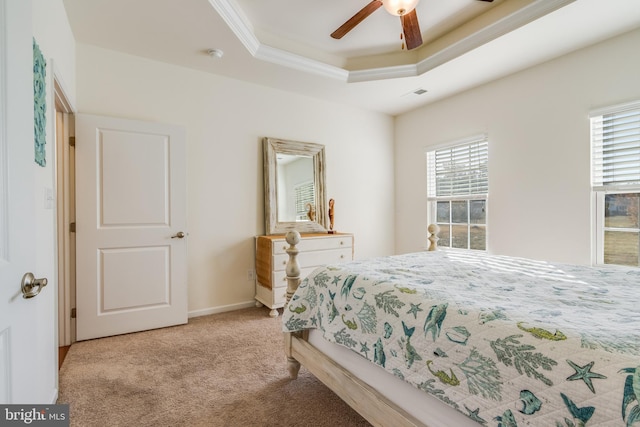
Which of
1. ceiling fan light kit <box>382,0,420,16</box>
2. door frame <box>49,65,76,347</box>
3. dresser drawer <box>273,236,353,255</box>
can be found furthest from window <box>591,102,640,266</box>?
door frame <box>49,65,76,347</box>

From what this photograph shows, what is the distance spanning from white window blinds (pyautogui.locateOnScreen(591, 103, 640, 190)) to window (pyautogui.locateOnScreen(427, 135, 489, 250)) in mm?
1008

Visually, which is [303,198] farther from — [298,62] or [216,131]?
[298,62]

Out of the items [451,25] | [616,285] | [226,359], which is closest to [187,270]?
[226,359]

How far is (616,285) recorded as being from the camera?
144cm

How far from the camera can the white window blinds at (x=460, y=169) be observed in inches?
147

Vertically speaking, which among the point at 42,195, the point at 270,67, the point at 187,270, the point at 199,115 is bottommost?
the point at 187,270

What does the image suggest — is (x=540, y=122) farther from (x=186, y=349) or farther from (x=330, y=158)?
(x=186, y=349)

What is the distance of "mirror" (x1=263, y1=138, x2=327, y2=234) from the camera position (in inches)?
143

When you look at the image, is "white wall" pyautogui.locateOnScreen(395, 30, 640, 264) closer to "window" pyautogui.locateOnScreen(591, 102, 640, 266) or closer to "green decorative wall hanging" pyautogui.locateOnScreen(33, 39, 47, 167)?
"window" pyautogui.locateOnScreen(591, 102, 640, 266)

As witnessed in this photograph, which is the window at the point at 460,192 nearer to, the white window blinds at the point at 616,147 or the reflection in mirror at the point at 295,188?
the white window blinds at the point at 616,147

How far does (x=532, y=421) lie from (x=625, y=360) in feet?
0.89

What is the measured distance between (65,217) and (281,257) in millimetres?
1925

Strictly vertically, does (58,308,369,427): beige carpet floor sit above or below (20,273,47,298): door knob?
below

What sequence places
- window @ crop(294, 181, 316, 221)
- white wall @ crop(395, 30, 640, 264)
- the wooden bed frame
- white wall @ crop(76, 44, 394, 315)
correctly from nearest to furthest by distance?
the wooden bed frame < white wall @ crop(395, 30, 640, 264) < white wall @ crop(76, 44, 394, 315) < window @ crop(294, 181, 316, 221)
